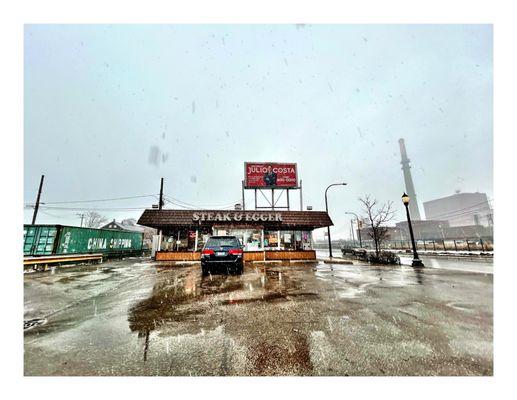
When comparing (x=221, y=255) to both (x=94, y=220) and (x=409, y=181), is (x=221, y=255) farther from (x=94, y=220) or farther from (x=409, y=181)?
(x=409, y=181)

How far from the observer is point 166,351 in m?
3.21

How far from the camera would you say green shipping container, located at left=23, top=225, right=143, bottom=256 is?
1536 centimetres

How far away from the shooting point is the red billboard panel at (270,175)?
22016 millimetres

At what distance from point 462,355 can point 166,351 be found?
4.22 meters

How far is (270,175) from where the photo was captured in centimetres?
2228

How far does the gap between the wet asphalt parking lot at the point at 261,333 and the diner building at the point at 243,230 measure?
39.1 ft

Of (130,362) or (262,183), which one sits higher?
(262,183)

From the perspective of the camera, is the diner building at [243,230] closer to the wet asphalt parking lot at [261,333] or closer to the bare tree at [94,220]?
the wet asphalt parking lot at [261,333]

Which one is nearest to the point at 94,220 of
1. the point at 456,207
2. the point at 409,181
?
the point at 409,181

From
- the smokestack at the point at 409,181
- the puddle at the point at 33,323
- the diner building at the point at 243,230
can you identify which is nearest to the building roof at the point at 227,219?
the diner building at the point at 243,230

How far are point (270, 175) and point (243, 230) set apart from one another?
642 cm
